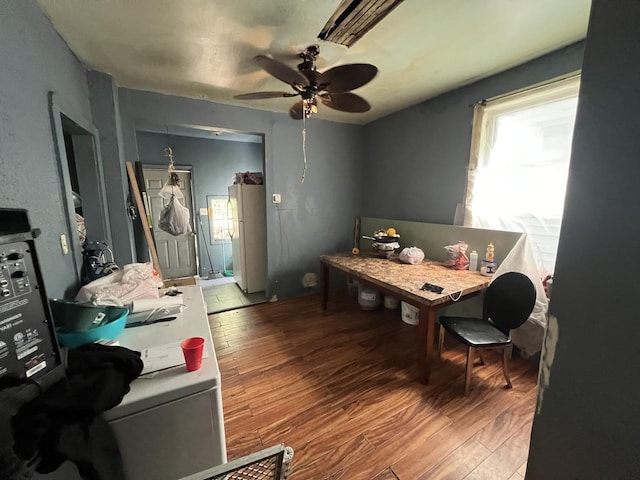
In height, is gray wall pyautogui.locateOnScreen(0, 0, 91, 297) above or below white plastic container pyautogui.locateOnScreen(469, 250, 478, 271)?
above

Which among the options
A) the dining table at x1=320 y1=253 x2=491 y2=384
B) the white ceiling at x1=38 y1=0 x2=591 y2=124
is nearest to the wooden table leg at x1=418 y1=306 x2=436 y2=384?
the dining table at x1=320 y1=253 x2=491 y2=384

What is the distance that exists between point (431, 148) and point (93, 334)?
3185 millimetres

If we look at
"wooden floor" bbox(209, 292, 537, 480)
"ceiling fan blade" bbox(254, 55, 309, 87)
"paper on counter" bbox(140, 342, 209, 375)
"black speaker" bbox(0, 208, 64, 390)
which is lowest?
"wooden floor" bbox(209, 292, 537, 480)

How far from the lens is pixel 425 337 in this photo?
1.79 m

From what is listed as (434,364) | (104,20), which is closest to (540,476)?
(434,364)

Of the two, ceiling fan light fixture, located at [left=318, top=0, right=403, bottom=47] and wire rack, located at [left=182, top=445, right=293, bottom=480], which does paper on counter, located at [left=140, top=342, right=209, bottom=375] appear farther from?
ceiling fan light fixture, located at [left=318, top=0, right=403, bottom=47]

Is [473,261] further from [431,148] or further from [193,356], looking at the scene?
[193,356]

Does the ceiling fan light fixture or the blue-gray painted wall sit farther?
the ceiling fan light fixture

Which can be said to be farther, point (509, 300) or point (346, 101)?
point (346, 101)

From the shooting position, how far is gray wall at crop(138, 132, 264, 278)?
13.7 ft

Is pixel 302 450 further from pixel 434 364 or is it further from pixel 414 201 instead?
pixel 414 201

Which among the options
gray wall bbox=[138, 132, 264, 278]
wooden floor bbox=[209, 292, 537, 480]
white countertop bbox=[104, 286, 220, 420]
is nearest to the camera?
white countertop bbox=[104, 286, 220, 420]

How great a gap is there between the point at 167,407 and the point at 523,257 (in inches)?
96.3

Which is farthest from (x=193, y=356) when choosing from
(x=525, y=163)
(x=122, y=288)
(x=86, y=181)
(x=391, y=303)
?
(x=525, y=163)
